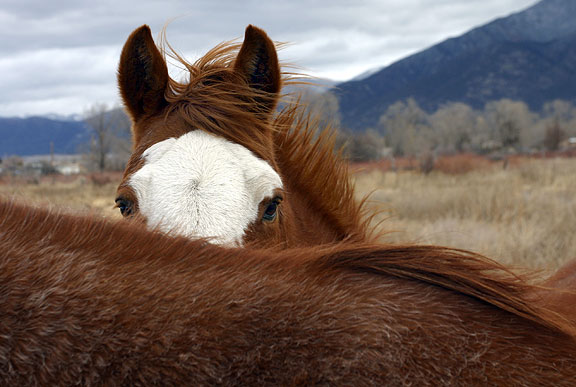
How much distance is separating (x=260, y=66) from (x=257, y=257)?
1.80 metres

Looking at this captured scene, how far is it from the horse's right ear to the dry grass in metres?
1.56

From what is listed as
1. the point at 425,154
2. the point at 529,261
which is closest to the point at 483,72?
the point at 425,154

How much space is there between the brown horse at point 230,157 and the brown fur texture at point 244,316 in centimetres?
87

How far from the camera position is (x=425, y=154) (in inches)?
867

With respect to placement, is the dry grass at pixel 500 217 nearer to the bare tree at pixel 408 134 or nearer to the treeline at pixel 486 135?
the treeline at pixel 486 135

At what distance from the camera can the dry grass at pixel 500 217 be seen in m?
5.80

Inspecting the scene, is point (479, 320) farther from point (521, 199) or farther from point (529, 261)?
point (521, 199)

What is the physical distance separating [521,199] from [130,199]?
9771mm

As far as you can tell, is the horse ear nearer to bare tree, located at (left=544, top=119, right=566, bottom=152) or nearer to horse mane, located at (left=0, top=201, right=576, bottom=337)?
horse mane, located at (left=0, top=201, right=576, bottom=337)

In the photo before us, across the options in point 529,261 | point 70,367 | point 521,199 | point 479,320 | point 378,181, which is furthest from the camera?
point 378,181

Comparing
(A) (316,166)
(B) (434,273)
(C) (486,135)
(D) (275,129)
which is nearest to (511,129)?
(C) (486,135)

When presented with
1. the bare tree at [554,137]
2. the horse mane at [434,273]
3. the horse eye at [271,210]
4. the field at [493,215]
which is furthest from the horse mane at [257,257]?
the bare tree at [554,137]

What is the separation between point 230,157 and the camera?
2.24 m

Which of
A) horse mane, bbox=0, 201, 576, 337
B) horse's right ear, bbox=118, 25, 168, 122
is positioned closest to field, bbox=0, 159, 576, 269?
horse mane, bbox=0, 201, 576, 337
